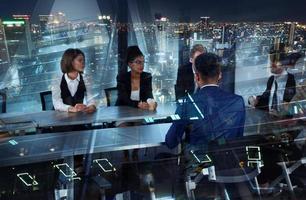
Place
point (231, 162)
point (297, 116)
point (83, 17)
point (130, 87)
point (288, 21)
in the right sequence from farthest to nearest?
point (83, 17) < point (288, 21) < point (130, 87) < point (297, 116) < point (231, 162)

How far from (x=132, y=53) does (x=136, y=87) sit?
44 cm

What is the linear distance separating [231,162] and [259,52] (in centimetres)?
188

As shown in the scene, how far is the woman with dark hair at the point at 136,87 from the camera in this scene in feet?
8.30

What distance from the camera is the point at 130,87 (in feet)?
8.56

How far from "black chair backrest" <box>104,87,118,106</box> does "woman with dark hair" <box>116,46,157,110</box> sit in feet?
0.17

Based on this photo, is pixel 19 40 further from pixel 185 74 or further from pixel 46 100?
pixel 185 74

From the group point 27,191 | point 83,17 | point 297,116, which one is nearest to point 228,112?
point 297,116

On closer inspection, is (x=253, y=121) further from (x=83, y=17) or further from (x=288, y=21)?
(x=83, y=17)

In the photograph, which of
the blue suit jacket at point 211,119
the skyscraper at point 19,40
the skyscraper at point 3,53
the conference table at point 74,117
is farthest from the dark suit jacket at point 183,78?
the skyscraper at point 3,53

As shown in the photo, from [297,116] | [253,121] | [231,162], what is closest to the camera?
[231,162]

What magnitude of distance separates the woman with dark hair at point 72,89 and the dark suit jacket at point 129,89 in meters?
0.22

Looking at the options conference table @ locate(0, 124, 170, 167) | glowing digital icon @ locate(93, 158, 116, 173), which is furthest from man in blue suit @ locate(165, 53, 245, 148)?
glowing digital icon @ locate(93, 158, 116, 173)

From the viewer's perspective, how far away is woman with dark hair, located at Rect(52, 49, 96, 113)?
235 cm

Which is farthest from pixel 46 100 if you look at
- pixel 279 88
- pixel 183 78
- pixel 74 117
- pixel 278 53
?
pixel 278 53
